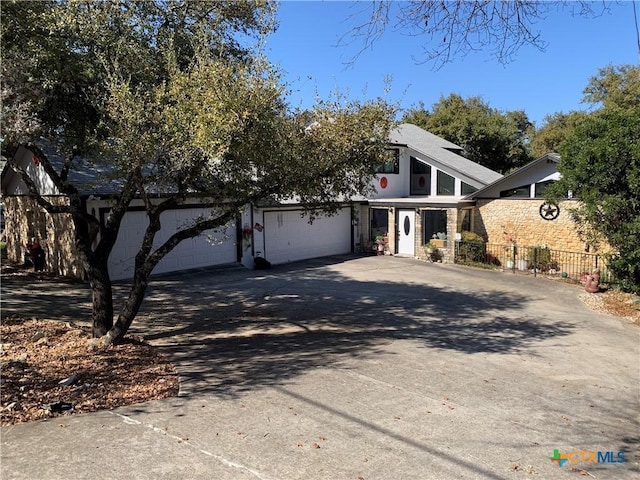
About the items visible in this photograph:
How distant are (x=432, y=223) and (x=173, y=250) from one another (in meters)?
11.4

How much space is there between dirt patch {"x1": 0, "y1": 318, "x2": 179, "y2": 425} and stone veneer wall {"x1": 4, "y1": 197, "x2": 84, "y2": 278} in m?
6.43

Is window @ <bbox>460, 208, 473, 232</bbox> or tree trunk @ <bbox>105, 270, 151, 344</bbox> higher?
window @ <bbox>460, 208, 473, 232</bbox>

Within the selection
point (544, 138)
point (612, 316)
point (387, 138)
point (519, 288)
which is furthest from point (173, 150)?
point (544, 138)

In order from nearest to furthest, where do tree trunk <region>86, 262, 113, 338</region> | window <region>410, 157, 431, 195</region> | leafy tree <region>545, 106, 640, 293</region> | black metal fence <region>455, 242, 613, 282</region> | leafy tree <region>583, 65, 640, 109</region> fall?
tree trunk <region>86, 262, 113, 338</region>, leafy tree <region>545, 106, 640, 293</region>, black metal fence <region>455, 242, 613, 282</region>, window <region>410, 157, 431, 195</region>, leafy tree <region>583, 65, 640, 109</region>

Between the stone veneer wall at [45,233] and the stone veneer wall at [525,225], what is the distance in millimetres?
16115

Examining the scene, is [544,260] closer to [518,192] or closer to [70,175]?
[518,192]

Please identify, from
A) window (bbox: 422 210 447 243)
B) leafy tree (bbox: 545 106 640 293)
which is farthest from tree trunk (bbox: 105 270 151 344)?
window (bbox: 422 210 447 243)

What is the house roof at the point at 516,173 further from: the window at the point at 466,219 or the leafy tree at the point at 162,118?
the leafy tree at the point at 162,118

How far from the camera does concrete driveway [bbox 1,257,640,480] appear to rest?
15.0ft

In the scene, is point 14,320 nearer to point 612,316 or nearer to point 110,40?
point 110,40

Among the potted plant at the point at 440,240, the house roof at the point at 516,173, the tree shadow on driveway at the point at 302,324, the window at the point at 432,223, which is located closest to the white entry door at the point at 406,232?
the window at the point at 432,223

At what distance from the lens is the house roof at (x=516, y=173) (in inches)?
772

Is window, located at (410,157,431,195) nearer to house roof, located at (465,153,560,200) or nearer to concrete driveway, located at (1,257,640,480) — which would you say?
house roof, located at (465,153,560,200)

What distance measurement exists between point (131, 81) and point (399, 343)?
6696 millimetres
